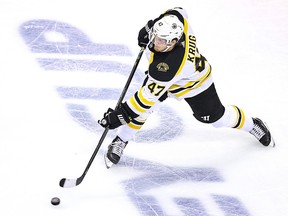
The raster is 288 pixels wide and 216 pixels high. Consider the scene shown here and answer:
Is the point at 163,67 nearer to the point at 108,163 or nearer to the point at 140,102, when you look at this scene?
the point at 140,102

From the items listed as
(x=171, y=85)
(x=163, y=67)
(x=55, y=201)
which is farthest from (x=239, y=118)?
(x=55, y=201)

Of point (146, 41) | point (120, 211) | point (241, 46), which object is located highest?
point (146, 41)

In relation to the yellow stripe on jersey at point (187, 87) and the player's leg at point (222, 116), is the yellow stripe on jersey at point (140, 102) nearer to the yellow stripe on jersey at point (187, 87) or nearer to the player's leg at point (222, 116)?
the yellow stripe on jersey at point (187, 87)

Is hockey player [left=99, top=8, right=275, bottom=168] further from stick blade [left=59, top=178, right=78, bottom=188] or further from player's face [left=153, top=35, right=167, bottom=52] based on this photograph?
stick blade [left=59, top=178, right=78, bottom=188]

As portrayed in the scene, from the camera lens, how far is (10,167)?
A: 448 centimetres

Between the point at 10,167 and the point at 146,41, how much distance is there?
1.29 metres

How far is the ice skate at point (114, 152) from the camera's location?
4590 millimetres

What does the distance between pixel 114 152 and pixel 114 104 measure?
0.68 m

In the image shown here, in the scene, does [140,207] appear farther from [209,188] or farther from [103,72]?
[103,72]

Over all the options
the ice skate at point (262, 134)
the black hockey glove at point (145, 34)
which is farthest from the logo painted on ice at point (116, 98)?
the black hockey glove at point (145, 34)

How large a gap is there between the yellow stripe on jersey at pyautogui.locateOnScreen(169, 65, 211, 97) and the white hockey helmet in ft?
1.54

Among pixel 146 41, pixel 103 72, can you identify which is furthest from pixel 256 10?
pixel 146 41

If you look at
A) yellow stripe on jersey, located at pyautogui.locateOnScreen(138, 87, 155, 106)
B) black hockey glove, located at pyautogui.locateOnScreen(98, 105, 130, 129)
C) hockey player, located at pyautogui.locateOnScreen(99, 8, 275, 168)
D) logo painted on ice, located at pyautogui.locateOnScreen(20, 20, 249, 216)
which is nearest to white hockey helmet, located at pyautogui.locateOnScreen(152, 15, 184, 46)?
hockey player, located at pyautogui.locateOnScreen(99, 8, 275, 168)

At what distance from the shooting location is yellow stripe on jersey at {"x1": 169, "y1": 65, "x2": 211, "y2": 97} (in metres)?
4.37
